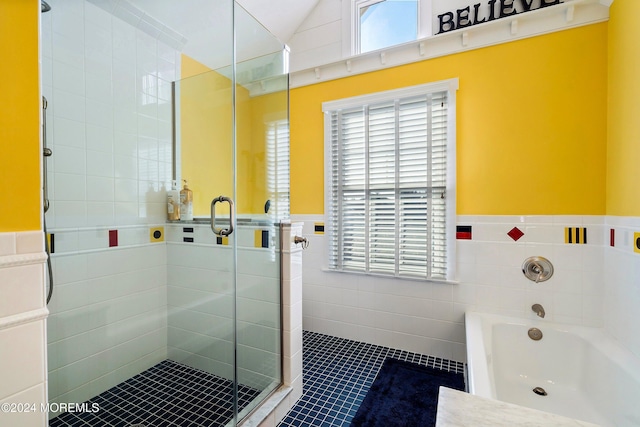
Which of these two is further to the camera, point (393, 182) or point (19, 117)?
point (393, 182)

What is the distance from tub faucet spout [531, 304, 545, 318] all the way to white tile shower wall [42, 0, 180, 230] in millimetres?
2705

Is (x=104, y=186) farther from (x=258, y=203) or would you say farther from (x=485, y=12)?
(x=485, y=12)

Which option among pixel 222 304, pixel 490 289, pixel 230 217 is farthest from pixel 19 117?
pixel 490 289

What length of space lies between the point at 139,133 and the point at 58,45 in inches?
23.1

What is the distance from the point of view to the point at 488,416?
0.67 metres

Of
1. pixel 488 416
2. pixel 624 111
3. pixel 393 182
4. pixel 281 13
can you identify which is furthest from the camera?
pixel 281 13

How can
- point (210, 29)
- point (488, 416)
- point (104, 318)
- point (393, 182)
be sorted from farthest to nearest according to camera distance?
point (393, 182)
point (210, 29)
point (104, 318)
point (488, 416)

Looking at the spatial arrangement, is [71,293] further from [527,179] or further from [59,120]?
[527,179]

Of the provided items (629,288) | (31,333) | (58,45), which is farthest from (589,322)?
(58,45)

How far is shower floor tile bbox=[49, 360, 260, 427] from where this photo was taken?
62.1 inches

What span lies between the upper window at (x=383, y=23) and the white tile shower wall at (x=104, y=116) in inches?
62.9

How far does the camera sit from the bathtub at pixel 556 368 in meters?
1.48

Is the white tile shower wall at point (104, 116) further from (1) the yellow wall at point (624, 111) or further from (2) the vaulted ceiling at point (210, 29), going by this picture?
(1) the yellow wall at point (624, 111)

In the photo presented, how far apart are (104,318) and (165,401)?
623 millimetres
